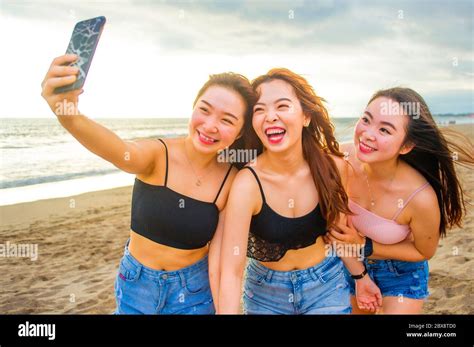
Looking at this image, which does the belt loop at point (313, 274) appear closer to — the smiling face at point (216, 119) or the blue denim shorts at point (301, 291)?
the blue denim shorts at point (301, 291)

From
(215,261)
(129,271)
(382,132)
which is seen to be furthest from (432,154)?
(129,271)

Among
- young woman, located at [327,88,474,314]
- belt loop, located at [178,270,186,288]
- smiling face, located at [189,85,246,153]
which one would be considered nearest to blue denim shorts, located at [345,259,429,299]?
young woman, located at [327,88,474,314]

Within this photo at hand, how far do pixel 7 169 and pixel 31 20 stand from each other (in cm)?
470

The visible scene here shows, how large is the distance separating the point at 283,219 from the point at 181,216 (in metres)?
0.71

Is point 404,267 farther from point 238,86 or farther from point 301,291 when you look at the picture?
point 238,86

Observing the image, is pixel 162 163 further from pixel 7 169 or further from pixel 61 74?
pixel 7 169

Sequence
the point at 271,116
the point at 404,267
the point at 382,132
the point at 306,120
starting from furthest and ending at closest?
the point at 404,267
the point at 382,132
the point at 306,120
the point at 271,116

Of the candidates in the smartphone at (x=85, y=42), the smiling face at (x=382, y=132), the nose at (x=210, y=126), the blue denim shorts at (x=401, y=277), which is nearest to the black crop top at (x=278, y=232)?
the nose at (x=210, y=126)

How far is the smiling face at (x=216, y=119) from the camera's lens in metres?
3.10

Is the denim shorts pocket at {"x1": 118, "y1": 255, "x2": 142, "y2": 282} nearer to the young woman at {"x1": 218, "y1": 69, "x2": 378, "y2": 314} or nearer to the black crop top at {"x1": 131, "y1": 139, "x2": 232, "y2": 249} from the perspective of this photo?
the black crop top at {"x1": 131, "y1": 139, "x2": 232, "y2": 249}

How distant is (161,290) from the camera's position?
302cm

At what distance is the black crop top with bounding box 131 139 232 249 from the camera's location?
9.80ft
